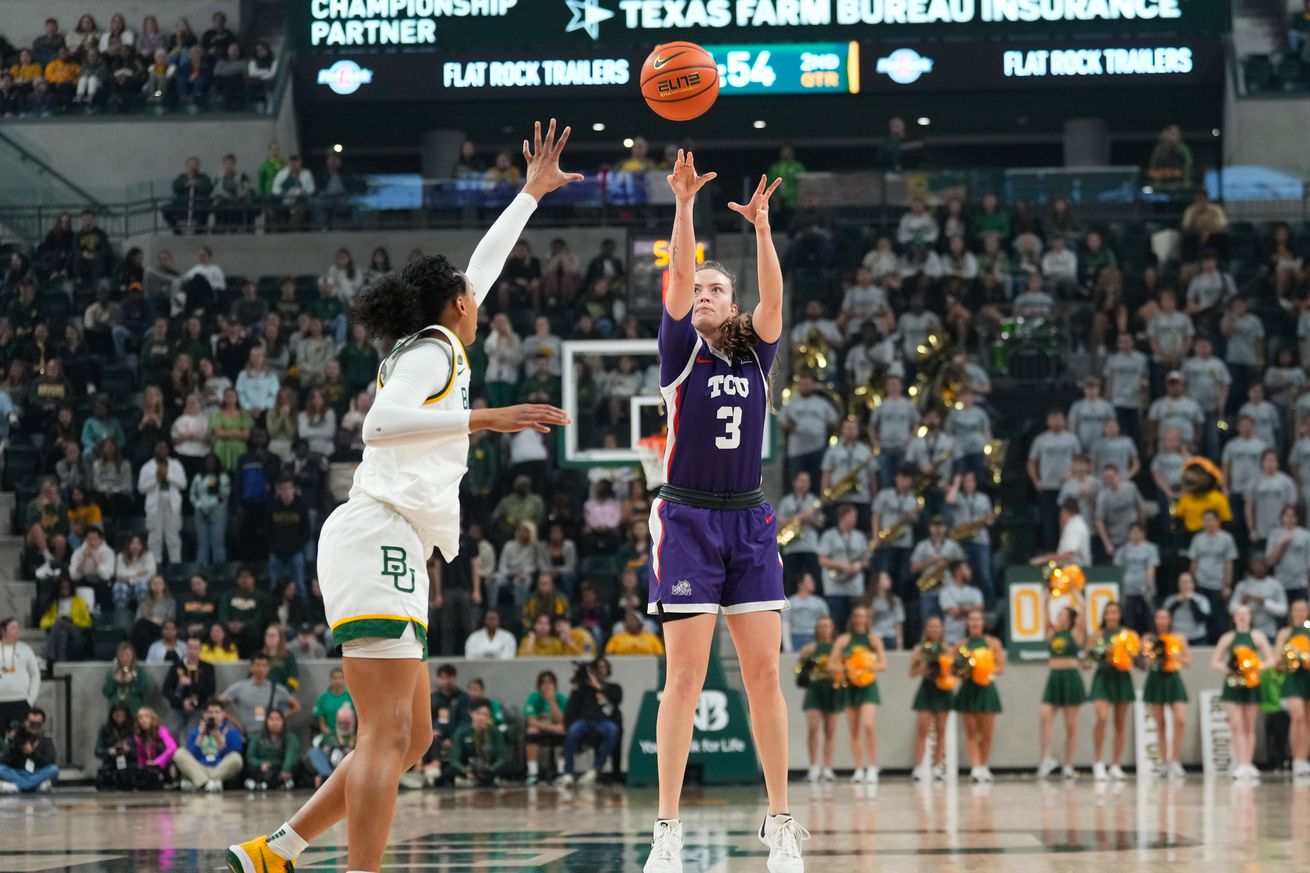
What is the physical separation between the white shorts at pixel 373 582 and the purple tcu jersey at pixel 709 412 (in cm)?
158

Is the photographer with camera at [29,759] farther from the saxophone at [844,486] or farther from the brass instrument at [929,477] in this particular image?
the brass instrument at [929,477]

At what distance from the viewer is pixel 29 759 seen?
53.5ft

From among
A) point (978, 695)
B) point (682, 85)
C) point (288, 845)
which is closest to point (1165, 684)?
point (978, 695)

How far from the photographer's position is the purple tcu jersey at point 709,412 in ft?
22.7

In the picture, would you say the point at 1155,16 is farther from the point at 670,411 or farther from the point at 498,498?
the point at 670,411

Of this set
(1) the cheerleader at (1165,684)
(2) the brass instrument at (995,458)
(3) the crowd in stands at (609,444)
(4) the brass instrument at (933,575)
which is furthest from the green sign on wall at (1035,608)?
(2) the brass instrument at (995,458)

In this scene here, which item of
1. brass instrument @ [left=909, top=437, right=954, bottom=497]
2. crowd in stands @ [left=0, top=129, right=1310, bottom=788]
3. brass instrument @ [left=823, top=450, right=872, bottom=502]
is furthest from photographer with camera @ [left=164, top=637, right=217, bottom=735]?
brass instrument @ [left=909, top=437, right=954, bottom=497]

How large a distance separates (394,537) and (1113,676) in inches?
483

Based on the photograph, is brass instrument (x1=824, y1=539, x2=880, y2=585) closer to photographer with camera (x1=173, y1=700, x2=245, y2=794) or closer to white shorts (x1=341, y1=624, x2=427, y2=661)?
photographer with camera (x1=173, y1=700, x2=245, y2=794)

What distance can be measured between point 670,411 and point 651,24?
57.4ft

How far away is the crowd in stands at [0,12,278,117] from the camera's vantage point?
26609 millimetres

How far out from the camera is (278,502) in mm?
18875

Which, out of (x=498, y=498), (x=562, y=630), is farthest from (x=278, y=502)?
(x=562, y=630)

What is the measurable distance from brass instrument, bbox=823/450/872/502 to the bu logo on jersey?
11.8 meters
